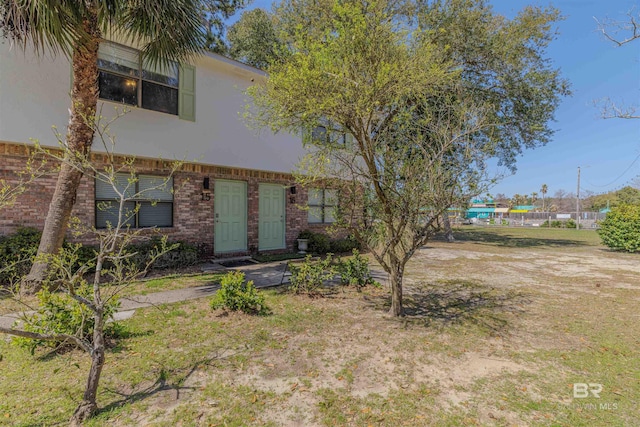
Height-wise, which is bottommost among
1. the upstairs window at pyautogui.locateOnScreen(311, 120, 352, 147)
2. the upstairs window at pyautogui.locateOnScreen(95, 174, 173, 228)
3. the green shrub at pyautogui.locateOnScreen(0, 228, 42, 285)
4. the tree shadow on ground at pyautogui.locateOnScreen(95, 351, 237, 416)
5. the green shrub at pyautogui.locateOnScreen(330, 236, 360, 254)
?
the tree shadow on ground at pyautogui.locateOnScreen(95, 351, 237, 416)

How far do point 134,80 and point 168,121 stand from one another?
Result: 113 centimetres

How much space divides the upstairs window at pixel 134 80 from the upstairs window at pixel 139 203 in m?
1.86

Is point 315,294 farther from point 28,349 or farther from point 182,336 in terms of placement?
point 28,349

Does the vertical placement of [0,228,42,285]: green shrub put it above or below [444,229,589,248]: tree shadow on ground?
above

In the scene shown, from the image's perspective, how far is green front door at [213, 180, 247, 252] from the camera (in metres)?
9.37

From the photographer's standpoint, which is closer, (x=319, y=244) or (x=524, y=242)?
(x=319, y=244)

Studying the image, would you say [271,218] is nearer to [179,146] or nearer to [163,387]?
[179,146]

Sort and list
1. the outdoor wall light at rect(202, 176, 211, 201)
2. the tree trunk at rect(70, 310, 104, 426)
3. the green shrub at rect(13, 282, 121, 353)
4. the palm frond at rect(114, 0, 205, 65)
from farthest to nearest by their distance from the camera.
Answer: the outdoor wall light at rect(202, 176, 211, 201) < the palm frond at rect(114, 0, 205, 65) < the green shrub at rect(13, 282, 121, 353) < the tree trunk at rect(70, 310, 104, 426)

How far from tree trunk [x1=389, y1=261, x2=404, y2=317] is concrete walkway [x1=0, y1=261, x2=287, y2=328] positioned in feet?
9.02

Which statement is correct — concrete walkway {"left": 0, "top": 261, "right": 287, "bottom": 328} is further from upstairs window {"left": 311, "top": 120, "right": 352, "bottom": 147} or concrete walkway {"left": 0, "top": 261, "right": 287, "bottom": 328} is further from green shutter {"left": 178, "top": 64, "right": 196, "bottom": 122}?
green shutter {"left": 178, "top": 64, "right": 196, "bottom": 122}

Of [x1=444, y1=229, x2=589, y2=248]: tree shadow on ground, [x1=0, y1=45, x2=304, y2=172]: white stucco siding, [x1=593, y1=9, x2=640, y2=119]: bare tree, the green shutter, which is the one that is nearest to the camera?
[x1=0, y1=45, x2=304, y2=172]: white stucco siding

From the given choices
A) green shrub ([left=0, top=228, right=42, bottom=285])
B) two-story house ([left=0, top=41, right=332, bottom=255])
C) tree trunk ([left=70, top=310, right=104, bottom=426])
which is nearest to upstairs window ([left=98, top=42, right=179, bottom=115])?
two-story house ([left=0, top=41, right=332, bottom=255])

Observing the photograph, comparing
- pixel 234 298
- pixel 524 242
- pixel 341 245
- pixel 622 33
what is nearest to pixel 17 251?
pixel 234 298

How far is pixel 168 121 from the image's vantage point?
7.86 m
